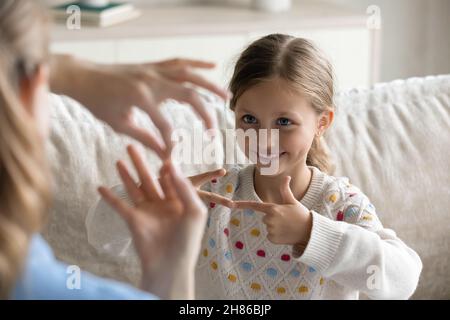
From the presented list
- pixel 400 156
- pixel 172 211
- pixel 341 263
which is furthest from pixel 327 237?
pixel 400 156

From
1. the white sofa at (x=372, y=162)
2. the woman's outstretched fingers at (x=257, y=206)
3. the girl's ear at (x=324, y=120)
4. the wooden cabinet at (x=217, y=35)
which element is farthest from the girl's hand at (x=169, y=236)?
the wooden cabinet at (x=217, y=35)

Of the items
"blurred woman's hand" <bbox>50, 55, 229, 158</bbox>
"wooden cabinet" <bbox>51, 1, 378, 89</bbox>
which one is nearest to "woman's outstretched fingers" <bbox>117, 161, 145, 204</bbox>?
"blurred woman's hand" <bbox>50, 55, 229, 158</bbox>

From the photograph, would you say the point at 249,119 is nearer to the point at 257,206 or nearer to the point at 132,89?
the point at 257,206

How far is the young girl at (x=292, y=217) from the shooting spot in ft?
4.03

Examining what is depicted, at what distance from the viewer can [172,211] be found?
94 cm

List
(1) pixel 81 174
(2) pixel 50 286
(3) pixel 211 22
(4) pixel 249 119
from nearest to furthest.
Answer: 1. (2) pixel 50 286
2. (4) pixel 249 119
3. (1) pixel 81 174
4. (3) pixel 211 22

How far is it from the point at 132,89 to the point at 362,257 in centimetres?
47

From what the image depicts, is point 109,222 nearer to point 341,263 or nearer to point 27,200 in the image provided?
point 341,263

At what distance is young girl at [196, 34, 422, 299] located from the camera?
1.23 meters

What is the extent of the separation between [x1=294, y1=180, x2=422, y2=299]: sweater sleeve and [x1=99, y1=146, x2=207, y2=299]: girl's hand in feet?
1.09

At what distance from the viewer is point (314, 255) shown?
1221mm

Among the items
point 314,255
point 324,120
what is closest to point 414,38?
point 324,120

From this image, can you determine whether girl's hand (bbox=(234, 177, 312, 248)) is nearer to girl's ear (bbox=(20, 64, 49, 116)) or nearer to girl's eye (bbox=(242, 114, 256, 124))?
girl's eye (bbox=(242, 114, 256, 124))

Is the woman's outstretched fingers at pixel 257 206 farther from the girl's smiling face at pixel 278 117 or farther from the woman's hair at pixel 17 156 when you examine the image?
the woman's hair at pixel 17 156
